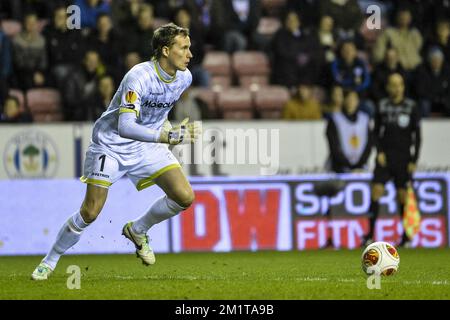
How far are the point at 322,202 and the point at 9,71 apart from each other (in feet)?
15.6

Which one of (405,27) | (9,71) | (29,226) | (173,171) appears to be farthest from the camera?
(405,27)

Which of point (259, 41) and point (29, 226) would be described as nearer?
point (29, 226)

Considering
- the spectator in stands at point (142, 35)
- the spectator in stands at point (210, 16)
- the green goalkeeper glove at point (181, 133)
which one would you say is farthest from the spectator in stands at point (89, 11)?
the green goalkeeper glove at point (181, 133)

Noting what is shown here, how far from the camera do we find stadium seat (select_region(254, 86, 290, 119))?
49.7 ft

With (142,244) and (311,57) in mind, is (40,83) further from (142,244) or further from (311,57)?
(142,244)

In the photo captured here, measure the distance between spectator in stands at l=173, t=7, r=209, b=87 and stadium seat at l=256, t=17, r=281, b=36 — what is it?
180cm

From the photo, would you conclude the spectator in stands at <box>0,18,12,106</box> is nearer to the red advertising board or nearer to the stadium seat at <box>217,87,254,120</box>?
the stadium seat at <box>217,87,254,120</box>

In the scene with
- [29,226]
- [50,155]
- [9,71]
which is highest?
[9,71]

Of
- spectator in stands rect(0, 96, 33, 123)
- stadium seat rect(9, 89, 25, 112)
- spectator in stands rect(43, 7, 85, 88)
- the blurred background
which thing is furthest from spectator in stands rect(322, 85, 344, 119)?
stadium seat rect(9, 89, 25, 112)

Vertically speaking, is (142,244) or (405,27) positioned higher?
(405,27)

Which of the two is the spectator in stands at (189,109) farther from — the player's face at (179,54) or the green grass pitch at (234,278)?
the player's face at (179,54)

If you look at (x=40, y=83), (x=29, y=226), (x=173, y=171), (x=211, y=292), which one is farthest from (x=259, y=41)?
(x=211, y=292)

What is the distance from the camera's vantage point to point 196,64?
1508 centimetres

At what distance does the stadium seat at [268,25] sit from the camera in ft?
55.0
